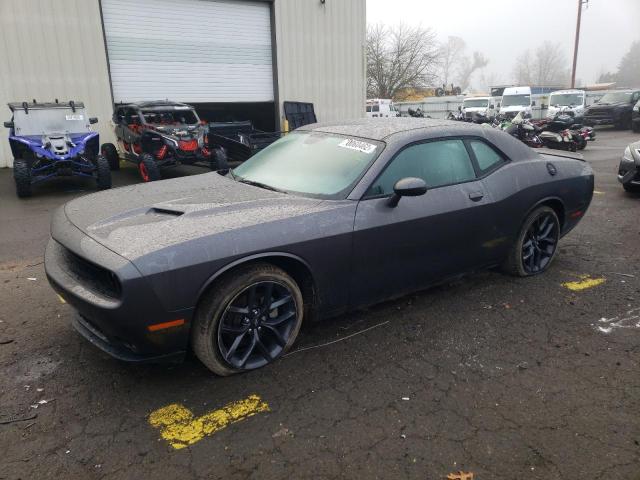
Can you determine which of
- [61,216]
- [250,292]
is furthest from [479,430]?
[61,216]

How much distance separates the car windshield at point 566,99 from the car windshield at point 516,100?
1184mm

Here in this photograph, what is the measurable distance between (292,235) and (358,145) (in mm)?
→ 1054

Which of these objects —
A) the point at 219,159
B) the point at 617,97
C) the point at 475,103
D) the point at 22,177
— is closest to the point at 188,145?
the point at 219,159

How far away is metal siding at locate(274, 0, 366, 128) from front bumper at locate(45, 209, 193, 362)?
44.4 ft

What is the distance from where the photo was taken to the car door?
329 cm

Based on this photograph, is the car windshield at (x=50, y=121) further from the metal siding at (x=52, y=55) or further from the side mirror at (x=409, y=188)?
the side mirror at (x=409, y=188)

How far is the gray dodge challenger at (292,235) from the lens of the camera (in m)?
2.62

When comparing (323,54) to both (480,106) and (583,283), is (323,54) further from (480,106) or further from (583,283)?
(480,106)

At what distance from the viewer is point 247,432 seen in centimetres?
249

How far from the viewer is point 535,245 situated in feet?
15.0

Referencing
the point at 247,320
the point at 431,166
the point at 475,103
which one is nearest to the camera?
the point at 247,320

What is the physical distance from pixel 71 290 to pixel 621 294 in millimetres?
Result: 4248

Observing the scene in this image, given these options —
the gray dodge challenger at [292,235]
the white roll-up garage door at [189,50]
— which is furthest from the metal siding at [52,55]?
the gray dodge challenger at [292,235]

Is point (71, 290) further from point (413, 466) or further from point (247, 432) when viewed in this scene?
point (413, 466)
